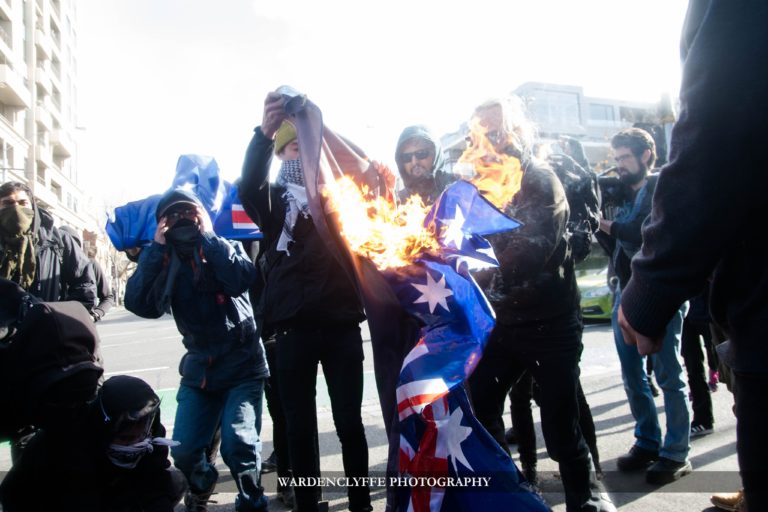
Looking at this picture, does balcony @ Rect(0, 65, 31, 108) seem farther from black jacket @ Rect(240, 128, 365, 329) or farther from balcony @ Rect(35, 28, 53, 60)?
black jacket @ Rect(240, 128, 365, 329)

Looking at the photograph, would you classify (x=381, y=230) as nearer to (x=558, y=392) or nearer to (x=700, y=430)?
(x=558, y=392)

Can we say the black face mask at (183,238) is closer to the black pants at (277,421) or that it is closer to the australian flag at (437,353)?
the black pants at (277,421)

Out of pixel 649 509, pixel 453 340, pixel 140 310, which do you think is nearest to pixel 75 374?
pixel 140 310

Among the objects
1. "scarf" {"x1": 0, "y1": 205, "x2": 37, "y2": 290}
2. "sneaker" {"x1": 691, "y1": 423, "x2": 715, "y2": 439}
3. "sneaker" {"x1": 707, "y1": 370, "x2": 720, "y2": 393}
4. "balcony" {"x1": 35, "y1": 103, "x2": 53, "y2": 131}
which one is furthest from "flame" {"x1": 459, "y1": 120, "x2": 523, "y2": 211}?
"balcony" {"x1": 35, "y1": 103, "x2": 53, "y2": 131}

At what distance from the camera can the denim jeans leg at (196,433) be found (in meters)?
3.01

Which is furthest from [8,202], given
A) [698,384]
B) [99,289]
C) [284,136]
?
[698,384]

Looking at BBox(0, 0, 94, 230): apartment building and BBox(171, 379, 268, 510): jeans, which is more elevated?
BBox(0, 0, 94, 230): apartment building

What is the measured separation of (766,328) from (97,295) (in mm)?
4579

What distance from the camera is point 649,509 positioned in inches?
126

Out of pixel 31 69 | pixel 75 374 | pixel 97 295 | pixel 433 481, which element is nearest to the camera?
pixel 433 481

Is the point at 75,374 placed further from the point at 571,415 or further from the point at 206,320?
the point at 571,415

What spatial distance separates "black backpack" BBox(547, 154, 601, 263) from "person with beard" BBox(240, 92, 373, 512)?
5.06ft

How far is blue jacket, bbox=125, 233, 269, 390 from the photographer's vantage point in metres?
3.18

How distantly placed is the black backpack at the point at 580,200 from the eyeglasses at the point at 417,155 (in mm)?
915
